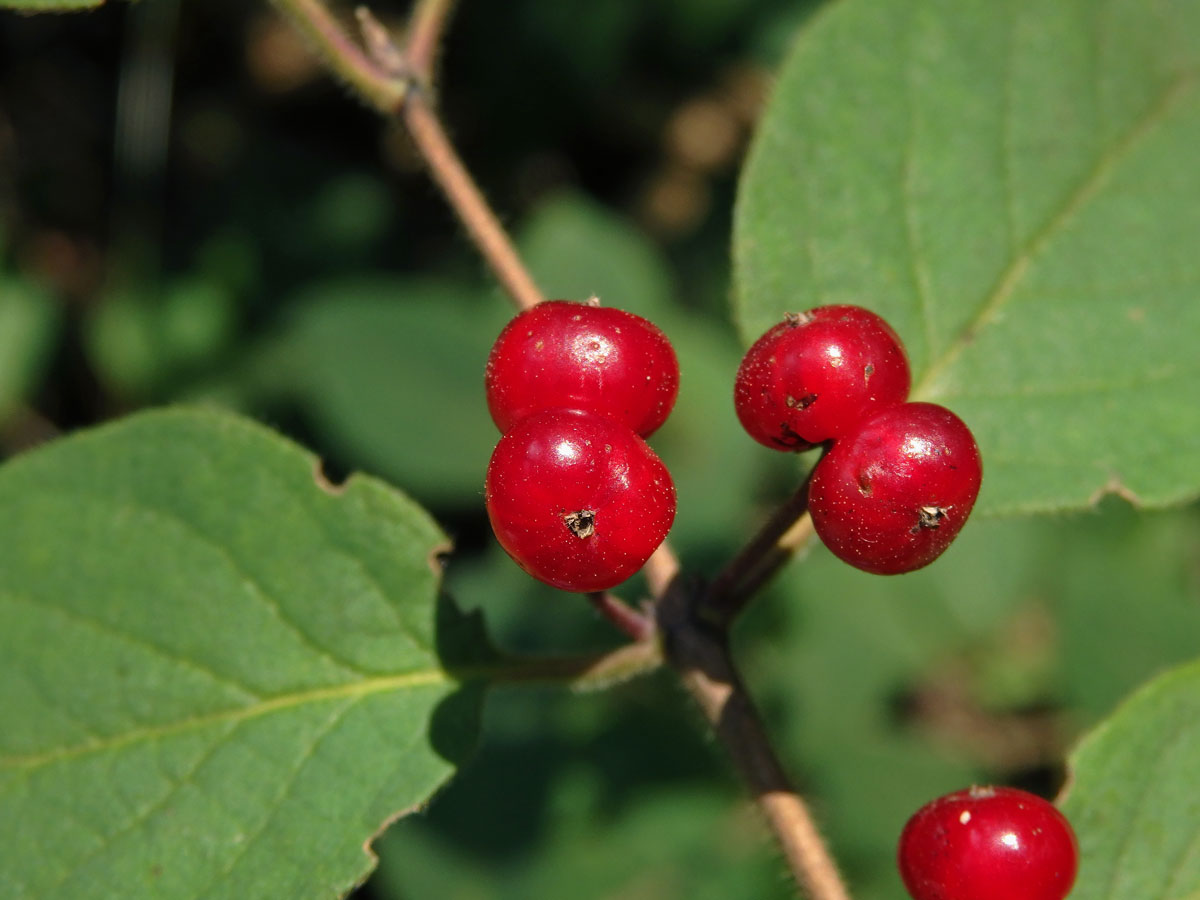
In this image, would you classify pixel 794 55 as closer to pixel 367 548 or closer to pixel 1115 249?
pixel 1115 249

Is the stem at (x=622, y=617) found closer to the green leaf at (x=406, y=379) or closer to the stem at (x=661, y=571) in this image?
the stem at (x=661, y=571)

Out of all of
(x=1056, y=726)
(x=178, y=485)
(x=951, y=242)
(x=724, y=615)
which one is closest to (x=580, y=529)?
(x=724, y=615)

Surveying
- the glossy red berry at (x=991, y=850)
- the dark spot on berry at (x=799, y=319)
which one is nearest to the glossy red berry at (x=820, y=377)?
the dark spot on berry at (x=799, y=319)

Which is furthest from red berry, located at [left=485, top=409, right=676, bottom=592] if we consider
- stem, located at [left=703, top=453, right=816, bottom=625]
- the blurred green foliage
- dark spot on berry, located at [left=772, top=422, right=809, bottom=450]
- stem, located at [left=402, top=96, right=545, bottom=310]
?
the blurred green foliage

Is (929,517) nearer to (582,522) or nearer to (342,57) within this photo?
(582,522)

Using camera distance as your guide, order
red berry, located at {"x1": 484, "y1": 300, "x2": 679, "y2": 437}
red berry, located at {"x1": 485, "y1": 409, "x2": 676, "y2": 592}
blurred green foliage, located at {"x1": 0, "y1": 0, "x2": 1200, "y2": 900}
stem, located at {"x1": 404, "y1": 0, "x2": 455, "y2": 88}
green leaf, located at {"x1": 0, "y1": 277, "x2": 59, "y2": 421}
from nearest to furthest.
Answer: red berry, located at {"x1": 485, "y1": 409, "x2": 676, "y2": 592} < red berry, located at {"x1": 484, "y1": 300, "x2": 679, "y2": 437} < stem, located at {"x1": 404, "y1": 0, "x2": 455, "y2": 88} < blurred green foliage, located at {"x1": 0, "y1": 0, "x2": 1200, "y2": 900} < green leaf, located at {"x1": 0, "y1": 277, "x2": 59, "y2": 421}

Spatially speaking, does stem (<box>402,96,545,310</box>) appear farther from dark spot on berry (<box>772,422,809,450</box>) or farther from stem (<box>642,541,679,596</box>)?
dark spot on berry (<box>772,422,809,450</box>)

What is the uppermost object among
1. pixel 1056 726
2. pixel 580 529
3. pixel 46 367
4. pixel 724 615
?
pixel 580 529
